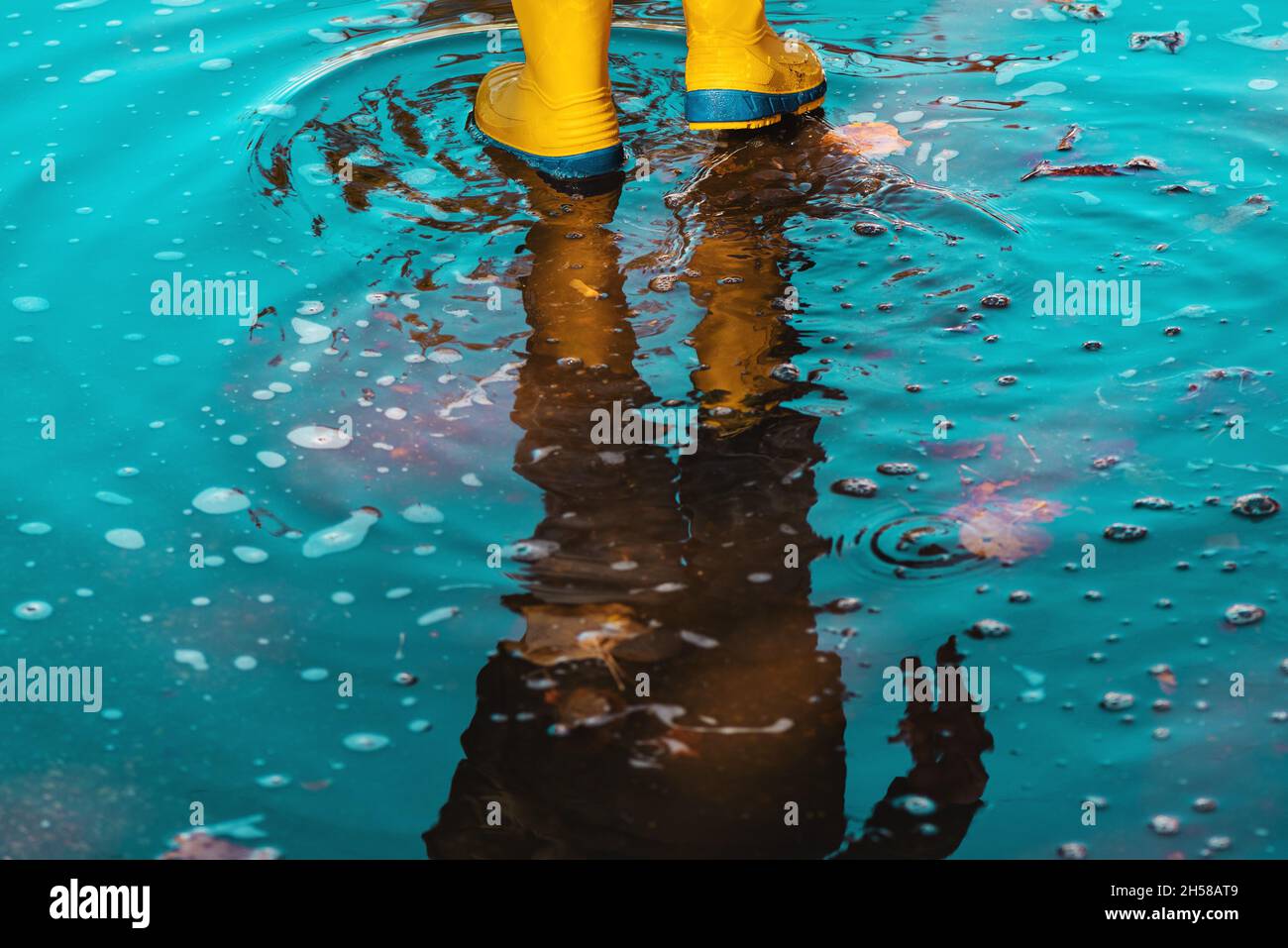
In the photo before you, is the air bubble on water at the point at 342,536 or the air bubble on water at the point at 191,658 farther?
the air bubble on water at the point at 342,536

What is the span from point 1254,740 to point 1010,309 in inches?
49.4

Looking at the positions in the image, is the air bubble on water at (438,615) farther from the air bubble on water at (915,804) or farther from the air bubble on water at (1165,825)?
the air bubble on water at (1165,825)

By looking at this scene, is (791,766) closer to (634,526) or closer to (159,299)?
(634,526)

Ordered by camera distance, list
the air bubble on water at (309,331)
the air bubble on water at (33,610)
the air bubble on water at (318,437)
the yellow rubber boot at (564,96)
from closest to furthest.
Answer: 1. the air bubble on water at (33,610)
2. the air bubble on water at (318,437)
3. the air bubble on water at (309,331)
4. the yellow rubber boot at (564,96)

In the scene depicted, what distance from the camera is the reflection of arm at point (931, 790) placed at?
69.2 inches

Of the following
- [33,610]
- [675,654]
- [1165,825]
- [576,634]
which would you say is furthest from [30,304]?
[1165,825]

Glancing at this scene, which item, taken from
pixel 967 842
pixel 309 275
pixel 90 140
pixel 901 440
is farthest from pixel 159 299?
pixel 967 842

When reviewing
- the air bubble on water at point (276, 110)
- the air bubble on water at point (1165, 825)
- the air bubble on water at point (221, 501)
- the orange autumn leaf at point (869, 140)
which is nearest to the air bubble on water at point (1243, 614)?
the air bubble on water at point (1165, 825)

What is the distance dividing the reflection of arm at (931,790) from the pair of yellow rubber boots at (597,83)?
6.84ft

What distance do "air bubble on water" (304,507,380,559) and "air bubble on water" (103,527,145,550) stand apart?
0.31 meters

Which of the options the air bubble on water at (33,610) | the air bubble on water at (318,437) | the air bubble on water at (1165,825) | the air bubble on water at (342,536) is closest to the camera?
the air bubble on water at (1165,825)

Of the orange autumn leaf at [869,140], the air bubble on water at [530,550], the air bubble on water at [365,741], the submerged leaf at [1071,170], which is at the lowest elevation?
the air bubble on water at [365,741]

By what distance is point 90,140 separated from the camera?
3.68m

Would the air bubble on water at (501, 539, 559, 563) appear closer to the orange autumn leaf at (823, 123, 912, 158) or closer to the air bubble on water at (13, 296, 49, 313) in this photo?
the air bubble on water at (13, 296, 49, 313)
